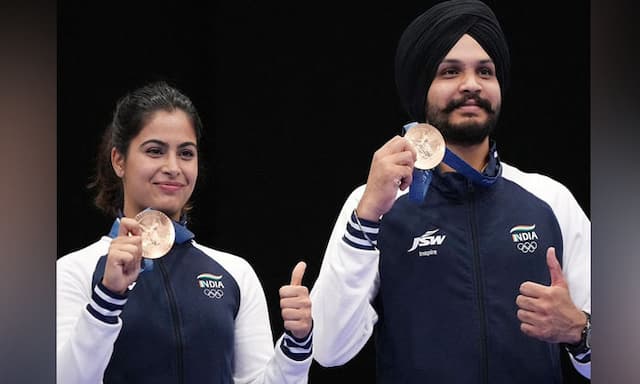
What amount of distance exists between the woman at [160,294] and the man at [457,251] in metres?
0.23

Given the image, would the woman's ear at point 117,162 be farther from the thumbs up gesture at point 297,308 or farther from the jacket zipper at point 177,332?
the thumbs up gesture at point 297,308

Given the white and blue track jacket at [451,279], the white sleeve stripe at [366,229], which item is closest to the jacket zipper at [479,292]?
the white and blue track jacket at [451,279]

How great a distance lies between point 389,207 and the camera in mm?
3180

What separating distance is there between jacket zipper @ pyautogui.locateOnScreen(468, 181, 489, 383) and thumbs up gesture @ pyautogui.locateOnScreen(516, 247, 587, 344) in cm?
13

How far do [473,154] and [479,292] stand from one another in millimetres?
503

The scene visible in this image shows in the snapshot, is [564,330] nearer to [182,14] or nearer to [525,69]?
[525,69]

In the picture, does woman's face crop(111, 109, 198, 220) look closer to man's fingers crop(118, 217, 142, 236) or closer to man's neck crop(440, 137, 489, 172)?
man's fingers crop(118, 217, 142, 236)

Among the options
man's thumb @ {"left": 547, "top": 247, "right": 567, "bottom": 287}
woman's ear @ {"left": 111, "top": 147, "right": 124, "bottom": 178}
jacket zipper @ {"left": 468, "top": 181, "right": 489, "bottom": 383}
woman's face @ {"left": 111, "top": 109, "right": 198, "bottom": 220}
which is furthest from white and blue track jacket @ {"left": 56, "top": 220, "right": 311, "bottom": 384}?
man's thumb @ {"left": 547, "top": 247, "right": 567, "bottom": 287}

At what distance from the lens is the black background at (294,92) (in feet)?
12.0

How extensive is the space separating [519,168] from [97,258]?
1591 mm

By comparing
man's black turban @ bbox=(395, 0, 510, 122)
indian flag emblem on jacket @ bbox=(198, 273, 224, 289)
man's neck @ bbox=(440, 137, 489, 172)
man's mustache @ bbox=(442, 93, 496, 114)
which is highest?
man's black turban @ bbox=(395, 0, 510, 122)

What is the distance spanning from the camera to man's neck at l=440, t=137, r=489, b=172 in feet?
11.3

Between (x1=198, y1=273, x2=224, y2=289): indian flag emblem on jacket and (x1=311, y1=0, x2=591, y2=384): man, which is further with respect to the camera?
(x1=198, y1=273, x2=224, y2=289): indian flag emblem on jacket
